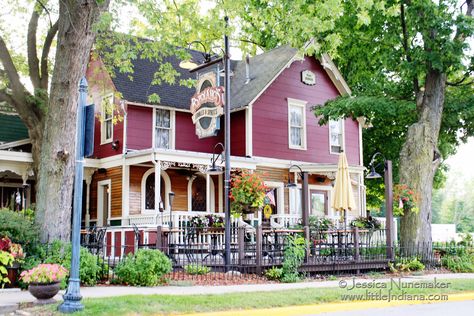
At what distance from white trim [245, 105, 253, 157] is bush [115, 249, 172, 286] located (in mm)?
11573

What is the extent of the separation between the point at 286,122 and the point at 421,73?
7107mm

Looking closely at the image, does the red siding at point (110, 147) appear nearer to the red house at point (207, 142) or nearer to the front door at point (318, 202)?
the red house at point (207, 142)

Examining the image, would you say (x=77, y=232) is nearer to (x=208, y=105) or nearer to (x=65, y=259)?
(x=65, y=259)

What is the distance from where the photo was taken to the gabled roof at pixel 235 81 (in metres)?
23.7

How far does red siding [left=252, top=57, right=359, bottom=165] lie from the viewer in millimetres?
24859

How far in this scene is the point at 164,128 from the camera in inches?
940

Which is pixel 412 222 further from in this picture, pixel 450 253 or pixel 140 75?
pixel 140 75

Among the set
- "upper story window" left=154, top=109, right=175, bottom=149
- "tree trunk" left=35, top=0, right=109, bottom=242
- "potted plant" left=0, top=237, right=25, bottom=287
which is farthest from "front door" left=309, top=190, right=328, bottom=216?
"potted plant" left=0, top=237, right=25, bottom=287

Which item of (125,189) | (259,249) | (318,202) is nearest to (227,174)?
(259,249)

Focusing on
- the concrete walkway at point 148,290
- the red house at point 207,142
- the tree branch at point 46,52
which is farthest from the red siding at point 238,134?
the concrete walkway at point 148,290

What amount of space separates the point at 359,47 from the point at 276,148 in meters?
5.44

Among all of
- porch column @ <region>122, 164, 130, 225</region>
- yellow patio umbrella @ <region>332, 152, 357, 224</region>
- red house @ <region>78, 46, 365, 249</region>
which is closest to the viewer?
yellow patio umbrella @ <region>332, 152, 357, 224</region>

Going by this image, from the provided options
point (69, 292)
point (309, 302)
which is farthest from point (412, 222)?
point (69, 292)

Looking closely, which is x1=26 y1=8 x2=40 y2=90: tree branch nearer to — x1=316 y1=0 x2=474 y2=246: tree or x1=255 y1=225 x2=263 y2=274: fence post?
x1=316 y1=0 x2=474 y2=246: tree
